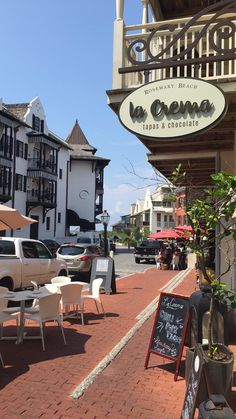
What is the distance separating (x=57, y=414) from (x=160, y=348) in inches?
74.1

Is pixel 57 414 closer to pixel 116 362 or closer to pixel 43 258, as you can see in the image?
pixel 116 362

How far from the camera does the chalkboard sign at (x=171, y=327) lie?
561 cm

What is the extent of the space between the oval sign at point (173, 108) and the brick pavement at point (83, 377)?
3.06 meters

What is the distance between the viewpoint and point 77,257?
701 inches

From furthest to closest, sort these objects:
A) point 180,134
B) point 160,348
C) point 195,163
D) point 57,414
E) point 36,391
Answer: point 195,163
point 160,348
point 180,134
point 36,391
point 57,414

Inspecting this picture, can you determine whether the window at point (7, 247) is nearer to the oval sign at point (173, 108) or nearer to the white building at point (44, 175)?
the oval sign at point (173, 108)

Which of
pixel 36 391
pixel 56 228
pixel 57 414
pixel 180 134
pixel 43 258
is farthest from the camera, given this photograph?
pixel 56 228

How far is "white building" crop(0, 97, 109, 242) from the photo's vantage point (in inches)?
1468

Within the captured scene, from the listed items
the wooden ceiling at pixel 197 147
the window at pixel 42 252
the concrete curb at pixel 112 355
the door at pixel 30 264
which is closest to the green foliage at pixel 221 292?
the concrete curb at pixel 112 355

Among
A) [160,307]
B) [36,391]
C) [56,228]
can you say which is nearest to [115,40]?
[160,307]

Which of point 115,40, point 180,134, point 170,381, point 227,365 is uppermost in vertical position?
point 115,40

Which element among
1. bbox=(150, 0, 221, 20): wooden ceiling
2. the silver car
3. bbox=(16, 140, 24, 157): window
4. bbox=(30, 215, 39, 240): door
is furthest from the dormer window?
bbox=(150, 0, 221, 20): wooden ceiling

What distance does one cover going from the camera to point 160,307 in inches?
238

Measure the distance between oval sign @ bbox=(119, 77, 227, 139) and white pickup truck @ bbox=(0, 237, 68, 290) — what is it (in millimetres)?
6674
